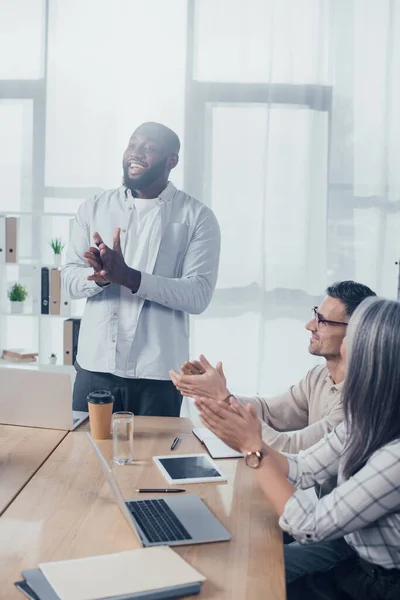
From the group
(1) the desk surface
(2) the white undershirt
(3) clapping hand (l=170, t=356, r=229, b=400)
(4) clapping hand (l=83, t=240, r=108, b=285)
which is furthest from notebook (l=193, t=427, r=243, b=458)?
(4) clapping hand (l=83, t=240, r=108, b=285)

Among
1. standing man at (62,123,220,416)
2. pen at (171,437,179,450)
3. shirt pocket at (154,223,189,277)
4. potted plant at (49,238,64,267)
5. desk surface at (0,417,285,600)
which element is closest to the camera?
desk surface at (0,417,285,600)

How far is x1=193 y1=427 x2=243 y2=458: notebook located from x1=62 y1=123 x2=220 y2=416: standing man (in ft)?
1.84

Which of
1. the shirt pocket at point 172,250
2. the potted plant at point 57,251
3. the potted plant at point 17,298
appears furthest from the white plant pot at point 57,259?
the shirt pocket at point 172,250

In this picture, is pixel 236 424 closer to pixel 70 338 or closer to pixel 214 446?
pixel 214 446

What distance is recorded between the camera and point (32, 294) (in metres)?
4.28

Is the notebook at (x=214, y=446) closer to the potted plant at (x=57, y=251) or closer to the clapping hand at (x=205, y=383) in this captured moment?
the clapping hand at (x=205, y=383)

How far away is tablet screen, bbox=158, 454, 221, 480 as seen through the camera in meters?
1.83

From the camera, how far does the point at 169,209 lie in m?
2.94

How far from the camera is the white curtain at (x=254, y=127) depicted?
4262 mm

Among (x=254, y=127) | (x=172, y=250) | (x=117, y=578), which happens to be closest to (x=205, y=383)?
(x=117, y=578)

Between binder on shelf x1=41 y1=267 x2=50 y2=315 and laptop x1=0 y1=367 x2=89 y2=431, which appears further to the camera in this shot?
binder on shelf x1=41 y1=267 x2=50 y2=315

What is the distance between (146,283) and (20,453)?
886 mm

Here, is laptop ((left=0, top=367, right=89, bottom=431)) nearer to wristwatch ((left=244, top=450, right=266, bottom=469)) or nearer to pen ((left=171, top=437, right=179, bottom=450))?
pen ((left=171, top=437, right=179, bottom=450))

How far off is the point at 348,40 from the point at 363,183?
2.85 feet
